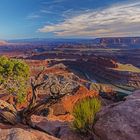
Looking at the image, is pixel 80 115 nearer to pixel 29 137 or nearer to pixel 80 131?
pixel 80 131

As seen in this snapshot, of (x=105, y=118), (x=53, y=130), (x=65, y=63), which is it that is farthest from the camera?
(x=65, y=63)

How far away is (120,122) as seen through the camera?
11.7 metres

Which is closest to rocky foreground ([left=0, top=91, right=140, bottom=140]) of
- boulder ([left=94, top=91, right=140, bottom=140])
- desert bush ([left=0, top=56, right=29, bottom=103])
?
boulder ([left=94, top=91, right=140, bottom=140])

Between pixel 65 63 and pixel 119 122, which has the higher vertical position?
pixel 119 122

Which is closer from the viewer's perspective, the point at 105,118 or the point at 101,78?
the point at 105,118

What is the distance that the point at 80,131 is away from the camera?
1291 centimetres

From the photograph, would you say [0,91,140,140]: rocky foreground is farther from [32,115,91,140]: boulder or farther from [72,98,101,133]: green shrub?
[72,98,101,133]: green shrub

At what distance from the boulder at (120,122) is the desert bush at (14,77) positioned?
58.4ft

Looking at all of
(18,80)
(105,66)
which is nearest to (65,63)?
(105,66)

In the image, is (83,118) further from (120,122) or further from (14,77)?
(14,77)

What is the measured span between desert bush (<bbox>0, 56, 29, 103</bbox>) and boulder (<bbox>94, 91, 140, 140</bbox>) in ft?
58.4

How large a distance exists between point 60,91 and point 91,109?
7.73 ft

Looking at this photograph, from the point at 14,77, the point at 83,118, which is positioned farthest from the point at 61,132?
the point at 14,77

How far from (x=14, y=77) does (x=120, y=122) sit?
70.7 feet
